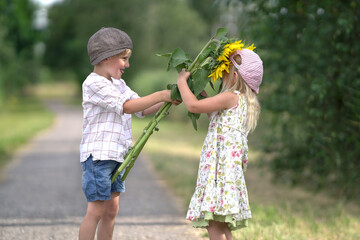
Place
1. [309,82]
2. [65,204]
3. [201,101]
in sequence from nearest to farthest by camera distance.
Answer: [201,101] → [65,204] → [309,82]

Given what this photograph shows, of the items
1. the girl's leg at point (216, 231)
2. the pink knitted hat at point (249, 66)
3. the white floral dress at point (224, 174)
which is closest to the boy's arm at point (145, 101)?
the white floral dress at point (224, 174)

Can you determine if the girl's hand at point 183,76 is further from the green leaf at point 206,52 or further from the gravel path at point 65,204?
the gravel path at point 65,204

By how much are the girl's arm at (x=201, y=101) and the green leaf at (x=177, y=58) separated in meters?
0.09

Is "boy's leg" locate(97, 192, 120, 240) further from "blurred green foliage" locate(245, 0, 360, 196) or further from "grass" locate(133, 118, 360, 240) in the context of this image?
"blurred green foliage" locate(245, 0, 360, 196)

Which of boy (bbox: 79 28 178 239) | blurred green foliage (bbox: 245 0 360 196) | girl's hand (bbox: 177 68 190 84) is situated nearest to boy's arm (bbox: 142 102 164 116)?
boy (bbox: 79 28 178 239)

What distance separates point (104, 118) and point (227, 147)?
842 mm

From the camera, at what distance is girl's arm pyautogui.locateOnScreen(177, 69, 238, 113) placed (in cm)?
333

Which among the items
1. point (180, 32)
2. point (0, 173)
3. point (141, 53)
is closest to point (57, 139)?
point (0, 173)

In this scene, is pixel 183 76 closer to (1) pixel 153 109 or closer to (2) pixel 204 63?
(2) pixel 204 63

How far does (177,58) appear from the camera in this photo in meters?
3.42

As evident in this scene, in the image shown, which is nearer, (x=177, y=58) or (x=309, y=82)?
(x=177, y=58)

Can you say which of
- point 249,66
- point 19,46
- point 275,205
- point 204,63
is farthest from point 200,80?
point 19,46

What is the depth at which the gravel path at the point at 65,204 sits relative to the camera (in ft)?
16.3

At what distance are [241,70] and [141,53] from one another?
119 ft
